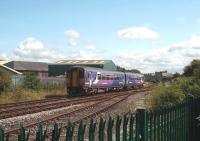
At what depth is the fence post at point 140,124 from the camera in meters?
5.24

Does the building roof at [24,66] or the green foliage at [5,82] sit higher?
the building roof at [24,66]

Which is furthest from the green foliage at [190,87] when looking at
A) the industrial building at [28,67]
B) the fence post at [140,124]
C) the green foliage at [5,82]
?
the industrial building at [28,67]

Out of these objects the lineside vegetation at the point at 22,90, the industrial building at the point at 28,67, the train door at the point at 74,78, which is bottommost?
the lineside vegetation at the point at 22,90

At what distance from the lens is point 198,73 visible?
513 inches

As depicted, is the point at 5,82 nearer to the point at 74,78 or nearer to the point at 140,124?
the point at 74,78

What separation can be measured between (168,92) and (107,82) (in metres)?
34.5

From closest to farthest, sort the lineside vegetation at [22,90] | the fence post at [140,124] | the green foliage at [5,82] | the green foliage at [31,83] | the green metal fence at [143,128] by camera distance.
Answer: the green metal fence at [143,128], the fence post at [140,124], the lineside vegetation at [22,90], the green foliage at [5,82], the green foliage at [31,83]

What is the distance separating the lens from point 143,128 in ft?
17.6

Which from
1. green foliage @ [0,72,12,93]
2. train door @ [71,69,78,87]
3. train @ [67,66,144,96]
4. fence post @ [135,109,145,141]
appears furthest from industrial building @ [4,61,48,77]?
fence post @ [135,109,145,141]

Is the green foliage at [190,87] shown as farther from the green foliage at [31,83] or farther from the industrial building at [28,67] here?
the industrial building at [28,67]

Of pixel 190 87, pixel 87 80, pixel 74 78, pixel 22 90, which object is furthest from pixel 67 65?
pixel 190 87

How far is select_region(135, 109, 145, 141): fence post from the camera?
5242 mm

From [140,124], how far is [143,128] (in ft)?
0.23

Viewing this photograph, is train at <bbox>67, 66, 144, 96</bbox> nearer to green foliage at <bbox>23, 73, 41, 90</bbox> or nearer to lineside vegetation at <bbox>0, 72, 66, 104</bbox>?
lineside vegetation at <bbox>0, 72, 66, 104</bbox>
